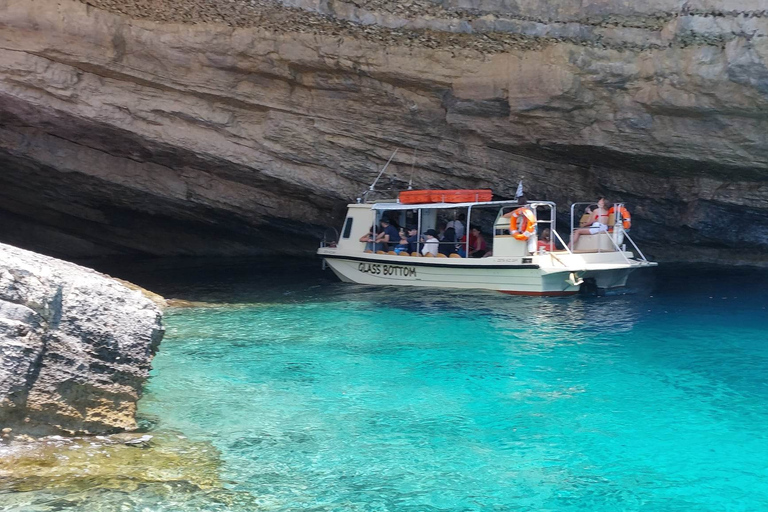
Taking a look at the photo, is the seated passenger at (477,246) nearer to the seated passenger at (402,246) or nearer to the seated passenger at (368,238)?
the seated passenger at (402,246)

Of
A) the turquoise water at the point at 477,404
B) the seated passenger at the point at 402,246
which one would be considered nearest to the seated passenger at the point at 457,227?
the seated passenger at the point at 402,246

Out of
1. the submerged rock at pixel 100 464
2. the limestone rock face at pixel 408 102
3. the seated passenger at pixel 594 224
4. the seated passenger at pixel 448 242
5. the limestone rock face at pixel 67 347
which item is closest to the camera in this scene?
the submerged rock at pixel 100 464

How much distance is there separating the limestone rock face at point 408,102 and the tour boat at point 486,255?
1188 millimetres

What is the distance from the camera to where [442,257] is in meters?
15.2

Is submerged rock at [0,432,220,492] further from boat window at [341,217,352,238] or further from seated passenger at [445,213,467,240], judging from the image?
boat window at [341,217,352,238]

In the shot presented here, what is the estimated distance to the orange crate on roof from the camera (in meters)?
14.9

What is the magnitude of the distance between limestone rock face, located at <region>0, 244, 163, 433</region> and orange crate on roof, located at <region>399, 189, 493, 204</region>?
9.04 meters

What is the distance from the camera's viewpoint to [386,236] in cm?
1602

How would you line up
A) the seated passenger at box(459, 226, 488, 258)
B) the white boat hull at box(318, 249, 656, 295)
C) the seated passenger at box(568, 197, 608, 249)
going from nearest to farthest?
the white boat hull at box(318, 249, 656, 295), the seated passenger at box(568, 197, 608, 249), the seated passenger at box(459, 226, 488, 258)

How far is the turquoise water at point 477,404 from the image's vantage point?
5848mm

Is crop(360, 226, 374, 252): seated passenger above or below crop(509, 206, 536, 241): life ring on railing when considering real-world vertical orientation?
below

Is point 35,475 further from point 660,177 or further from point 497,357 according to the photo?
point 660,177

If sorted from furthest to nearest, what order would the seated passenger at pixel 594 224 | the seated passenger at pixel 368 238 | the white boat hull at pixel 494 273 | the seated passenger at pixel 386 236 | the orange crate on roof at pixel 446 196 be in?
1. the seated passenger at pixel 368 238
2. the seated passenger at pixel 386 236
3. the orange crate on roof at pixel 446 196
4. the seated passenger at pixel 594 224
5. the white boat hull at pixel 494 273

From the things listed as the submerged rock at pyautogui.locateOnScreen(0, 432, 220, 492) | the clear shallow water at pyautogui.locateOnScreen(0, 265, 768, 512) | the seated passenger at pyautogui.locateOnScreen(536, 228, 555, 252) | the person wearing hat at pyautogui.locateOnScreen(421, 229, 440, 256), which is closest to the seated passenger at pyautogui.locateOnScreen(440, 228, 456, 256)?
the person wearing hat at pyautogui.locateOnScreen(421, 229, 440, 256)
